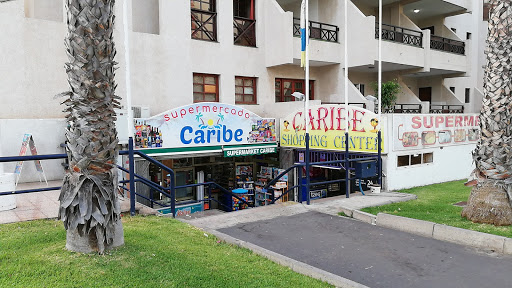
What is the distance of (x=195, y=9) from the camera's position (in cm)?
1612

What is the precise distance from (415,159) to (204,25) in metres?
9.65

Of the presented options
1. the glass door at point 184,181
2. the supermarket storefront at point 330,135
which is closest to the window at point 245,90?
the supermarket storefront at point 330,135

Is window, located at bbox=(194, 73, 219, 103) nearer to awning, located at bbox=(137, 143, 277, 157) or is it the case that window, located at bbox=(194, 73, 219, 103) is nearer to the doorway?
awning, located at bbox=(137, 143, 277, 157)

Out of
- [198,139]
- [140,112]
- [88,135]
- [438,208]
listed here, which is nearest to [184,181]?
[198,139]

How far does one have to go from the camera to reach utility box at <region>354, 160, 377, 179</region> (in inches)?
456

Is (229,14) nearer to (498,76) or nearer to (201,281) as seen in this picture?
(498,76)

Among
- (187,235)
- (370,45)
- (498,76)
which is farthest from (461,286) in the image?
(370,45)

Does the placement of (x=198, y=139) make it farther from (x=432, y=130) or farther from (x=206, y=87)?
(x=432, y=130)

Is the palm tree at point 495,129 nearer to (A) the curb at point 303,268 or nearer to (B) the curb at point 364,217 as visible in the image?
(B) the curb at point 364,217

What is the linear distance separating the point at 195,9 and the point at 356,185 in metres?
9.29

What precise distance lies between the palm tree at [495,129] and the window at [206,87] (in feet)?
34.4

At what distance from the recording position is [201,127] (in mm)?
13539

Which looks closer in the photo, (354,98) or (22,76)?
(22,76)

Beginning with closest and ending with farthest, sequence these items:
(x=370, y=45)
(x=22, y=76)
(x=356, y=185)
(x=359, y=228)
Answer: (x=359, y=228) → (x=22, y=76) → (x=356, y=185) → (x=370, y=45)
